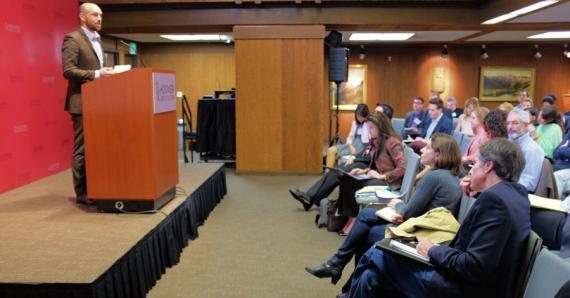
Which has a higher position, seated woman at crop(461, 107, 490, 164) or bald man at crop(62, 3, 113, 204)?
bald man at crop(62, 3, 113, 204)

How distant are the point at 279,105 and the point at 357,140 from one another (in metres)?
1.62

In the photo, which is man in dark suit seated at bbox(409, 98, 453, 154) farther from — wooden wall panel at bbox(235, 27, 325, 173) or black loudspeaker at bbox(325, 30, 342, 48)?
black loudspeaker at bbox(325, 30, 342, 48)

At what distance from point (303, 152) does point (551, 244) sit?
4922 millimetres

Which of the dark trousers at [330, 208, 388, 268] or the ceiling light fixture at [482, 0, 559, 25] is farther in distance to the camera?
the ceiling light fixture at [482, 0, 559, 25]

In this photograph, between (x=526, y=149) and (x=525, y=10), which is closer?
(x=526, y=149)

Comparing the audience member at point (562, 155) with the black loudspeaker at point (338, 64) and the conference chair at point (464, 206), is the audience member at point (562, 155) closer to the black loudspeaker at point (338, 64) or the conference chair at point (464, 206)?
the conference chair at point (464, 206)

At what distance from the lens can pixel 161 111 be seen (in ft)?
11.6

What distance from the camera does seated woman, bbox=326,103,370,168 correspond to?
590 cm

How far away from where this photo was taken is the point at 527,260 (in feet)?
6.16

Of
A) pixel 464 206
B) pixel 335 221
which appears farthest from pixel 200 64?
pixel 464 206

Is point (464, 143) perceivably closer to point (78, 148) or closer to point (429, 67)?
point (78, 148)

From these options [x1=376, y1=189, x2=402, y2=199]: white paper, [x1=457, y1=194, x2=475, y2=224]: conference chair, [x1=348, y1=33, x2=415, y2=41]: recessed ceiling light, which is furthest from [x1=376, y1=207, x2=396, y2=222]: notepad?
[x1=348, y1=33, x2=415, y2=41]: recessed ceiling light

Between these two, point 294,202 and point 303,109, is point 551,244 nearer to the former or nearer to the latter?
point 294,202

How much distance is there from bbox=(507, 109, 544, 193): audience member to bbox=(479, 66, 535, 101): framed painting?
8395 millimetres
